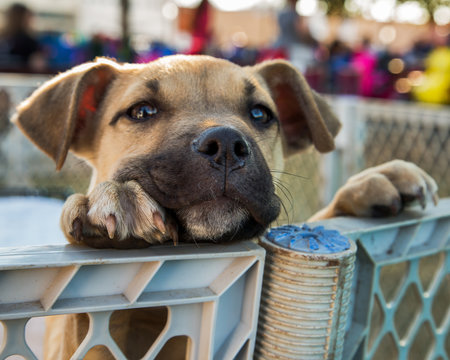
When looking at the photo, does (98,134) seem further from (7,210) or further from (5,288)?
(7,210)

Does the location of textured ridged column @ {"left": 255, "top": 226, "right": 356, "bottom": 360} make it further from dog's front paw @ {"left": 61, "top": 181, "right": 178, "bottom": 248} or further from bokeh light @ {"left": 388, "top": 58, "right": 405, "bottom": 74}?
bokeh light @ {"left": 388, "top": 58, "right": 405, "bottom": 74}

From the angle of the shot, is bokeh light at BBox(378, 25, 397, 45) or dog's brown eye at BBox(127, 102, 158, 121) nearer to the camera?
dog's brown eye at BBox(127, 102, 158, 121)

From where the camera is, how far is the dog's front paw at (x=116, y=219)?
1.41 meters

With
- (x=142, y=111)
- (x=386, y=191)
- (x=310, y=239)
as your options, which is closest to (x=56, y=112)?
(x=142, y=111)

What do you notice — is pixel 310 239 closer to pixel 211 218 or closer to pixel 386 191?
→ pixel 211 218

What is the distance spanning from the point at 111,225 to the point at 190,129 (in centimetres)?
67

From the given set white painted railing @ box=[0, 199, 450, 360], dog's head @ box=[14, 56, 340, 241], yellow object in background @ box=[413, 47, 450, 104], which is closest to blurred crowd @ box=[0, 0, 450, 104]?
yellow object in background @ box=[413, 47, 450, 104]

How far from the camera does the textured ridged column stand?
1.45 m

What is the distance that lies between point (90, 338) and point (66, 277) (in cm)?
21

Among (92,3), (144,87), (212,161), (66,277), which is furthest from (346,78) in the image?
(92,3)

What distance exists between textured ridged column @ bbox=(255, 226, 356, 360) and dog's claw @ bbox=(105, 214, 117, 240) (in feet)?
1.61

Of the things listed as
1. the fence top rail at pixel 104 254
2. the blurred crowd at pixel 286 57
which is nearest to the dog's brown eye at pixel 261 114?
the fence top rail at pixel 104 254

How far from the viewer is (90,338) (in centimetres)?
132

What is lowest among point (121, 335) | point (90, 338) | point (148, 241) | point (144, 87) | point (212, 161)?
point (121, 335)
